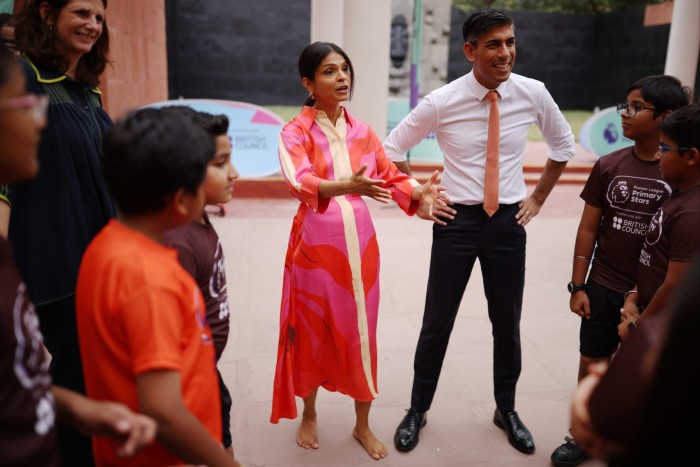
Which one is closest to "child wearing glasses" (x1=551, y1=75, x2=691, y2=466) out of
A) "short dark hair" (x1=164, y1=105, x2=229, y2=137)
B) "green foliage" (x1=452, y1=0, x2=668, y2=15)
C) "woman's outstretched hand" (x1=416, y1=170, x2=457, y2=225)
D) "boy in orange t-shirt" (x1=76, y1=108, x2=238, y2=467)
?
"woman's outstretched hand" (x1=416, y1=170, x2=457, y2=225)

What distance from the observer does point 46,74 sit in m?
1.86

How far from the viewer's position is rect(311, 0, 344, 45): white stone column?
25.5 ft

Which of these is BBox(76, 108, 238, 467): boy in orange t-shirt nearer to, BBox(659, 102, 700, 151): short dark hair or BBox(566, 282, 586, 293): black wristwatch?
BBox(659, 102, 700, 151): short dark hair

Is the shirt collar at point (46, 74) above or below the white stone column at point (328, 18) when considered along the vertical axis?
below

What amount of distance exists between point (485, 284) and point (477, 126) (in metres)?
0.66

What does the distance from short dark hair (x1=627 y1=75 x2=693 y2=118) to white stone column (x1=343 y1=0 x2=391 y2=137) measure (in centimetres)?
539

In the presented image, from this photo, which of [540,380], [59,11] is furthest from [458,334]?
[59,11]

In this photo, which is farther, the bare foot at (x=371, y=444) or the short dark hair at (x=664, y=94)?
the bare foot at (x=371, y=444)

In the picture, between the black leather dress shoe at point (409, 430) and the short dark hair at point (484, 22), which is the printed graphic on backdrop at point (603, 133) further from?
the black leather dress shoe at point (409, 430)

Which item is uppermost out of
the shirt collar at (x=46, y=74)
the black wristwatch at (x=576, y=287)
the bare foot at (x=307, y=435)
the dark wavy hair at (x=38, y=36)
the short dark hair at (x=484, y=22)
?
the short dark hair at (x=484, y=22)

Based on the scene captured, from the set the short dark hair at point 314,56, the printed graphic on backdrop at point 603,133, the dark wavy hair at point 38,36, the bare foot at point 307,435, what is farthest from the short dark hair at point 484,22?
the printed graphic on backdrop at point 603,133

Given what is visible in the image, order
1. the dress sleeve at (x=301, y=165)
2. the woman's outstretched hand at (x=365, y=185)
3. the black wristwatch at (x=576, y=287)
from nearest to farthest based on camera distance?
the woman's outstretched hand at (x=365, y=185) → the dress sleeve at (x=301, y=165) → the black wristwatch at (x=576, y=287)

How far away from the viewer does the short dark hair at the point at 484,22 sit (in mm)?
2498

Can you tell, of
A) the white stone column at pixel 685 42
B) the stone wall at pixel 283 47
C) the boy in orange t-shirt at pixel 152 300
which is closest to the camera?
the boy in orange t-shirt at pixel 152 300
